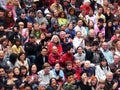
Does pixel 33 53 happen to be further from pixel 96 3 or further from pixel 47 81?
pixel 96 3

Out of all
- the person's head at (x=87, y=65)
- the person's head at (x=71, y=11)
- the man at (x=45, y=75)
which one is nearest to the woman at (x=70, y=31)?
the person's head at (x=71, y=11)

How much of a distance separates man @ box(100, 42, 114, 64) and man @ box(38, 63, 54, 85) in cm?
269

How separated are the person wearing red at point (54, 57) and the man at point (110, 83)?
1.91 m

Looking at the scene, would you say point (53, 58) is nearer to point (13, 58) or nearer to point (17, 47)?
point (17, 47)

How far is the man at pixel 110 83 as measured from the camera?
21219 millimetres

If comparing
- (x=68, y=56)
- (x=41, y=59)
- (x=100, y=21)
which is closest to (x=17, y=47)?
(x=41, y=59)

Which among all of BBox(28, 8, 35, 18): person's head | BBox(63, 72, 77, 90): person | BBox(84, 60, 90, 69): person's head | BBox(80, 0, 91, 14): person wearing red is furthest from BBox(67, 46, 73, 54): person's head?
BBox(80, 0, 91, 14): person wearing red

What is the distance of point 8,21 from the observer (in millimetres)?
24000

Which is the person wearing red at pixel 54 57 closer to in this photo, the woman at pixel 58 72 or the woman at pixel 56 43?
the woman at pixel 56 43

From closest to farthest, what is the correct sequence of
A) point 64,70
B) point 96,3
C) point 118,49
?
point 64,70, point 118,49, point 96,3

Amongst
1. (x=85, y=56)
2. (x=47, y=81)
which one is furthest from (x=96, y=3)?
(x=47, y=81)

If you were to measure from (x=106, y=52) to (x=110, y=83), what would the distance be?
2403mm

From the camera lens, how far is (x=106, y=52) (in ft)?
77.4

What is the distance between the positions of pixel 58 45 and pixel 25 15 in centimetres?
207
